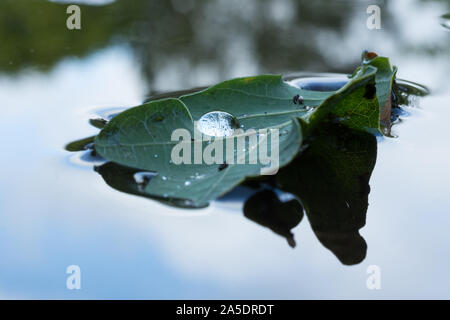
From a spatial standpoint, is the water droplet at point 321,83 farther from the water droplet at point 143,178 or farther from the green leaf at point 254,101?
the water droplet at point 143,178

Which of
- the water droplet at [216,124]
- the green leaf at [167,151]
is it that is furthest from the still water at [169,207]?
the water droplet at [216,124]

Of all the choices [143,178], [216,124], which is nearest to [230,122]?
[216,124]

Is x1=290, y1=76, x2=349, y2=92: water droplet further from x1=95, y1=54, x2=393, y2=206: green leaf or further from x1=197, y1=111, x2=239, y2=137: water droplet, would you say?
x1=197, y1=111, x2=239, y2=137: water droplet

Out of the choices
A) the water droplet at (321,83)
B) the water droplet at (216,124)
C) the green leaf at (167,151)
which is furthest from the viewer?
the water droplet at (321,83)

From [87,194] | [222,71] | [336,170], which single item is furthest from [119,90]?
[336,170]

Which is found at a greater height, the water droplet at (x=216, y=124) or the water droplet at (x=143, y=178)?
the water droplet at (x=216, y=124)
